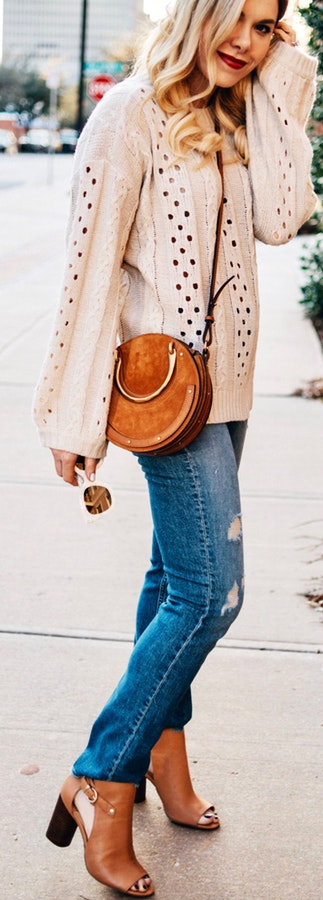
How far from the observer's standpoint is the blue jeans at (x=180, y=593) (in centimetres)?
230

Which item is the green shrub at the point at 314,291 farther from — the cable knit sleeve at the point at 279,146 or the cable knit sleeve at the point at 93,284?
the cable knit sleeve at the point at 93,284

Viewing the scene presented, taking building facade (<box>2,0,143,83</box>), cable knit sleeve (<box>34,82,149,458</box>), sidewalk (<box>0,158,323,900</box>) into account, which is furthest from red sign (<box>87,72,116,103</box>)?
building facade (<box>2,0,143,83</box>)

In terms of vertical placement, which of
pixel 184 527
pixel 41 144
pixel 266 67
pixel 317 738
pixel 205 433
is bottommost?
pixel 41 144

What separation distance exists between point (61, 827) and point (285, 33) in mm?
1761

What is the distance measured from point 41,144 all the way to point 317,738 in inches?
2748

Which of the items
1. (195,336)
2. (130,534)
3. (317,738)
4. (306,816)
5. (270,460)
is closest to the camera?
(195,336)

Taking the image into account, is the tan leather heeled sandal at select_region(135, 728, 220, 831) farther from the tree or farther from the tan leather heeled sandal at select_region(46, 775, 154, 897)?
the tree

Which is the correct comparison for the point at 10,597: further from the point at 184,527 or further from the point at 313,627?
the point at 184,527

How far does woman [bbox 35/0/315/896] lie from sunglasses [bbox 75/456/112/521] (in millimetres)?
32

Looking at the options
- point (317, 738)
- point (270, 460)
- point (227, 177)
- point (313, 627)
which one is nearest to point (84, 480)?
point (227, 177)

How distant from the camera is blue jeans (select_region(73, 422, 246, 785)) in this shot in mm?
2305

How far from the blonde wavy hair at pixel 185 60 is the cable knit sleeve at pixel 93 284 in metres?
0.07

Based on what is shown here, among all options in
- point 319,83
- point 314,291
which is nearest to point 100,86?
point 314,291

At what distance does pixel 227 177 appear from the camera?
95.0 inches
